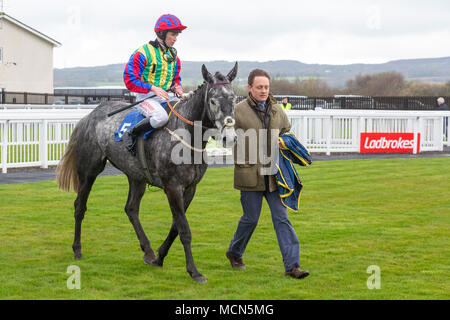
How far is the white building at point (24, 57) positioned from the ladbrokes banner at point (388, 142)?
29.4 m

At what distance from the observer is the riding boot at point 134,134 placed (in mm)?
6312

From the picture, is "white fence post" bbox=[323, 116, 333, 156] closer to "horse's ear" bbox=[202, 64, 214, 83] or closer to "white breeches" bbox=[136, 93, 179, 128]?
"white breeches" bbox=[136, 93, 179, 128]

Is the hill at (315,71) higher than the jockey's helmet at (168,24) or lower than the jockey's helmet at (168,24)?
higher

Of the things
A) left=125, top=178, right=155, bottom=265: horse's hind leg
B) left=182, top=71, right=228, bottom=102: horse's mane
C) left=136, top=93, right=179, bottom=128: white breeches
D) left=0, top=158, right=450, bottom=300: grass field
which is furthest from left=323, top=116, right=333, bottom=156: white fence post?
left=182, top=71, right=228, bottom=102: horse's mane

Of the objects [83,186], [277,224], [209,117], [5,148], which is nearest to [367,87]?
[5,148]

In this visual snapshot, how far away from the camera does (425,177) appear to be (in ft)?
44.8

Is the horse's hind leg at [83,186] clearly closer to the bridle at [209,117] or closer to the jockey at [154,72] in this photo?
the jockey at [154,72]

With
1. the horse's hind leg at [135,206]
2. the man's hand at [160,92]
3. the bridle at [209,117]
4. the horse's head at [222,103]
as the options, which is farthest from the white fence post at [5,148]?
the horse's head at [222,103]

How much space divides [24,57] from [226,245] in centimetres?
3978
